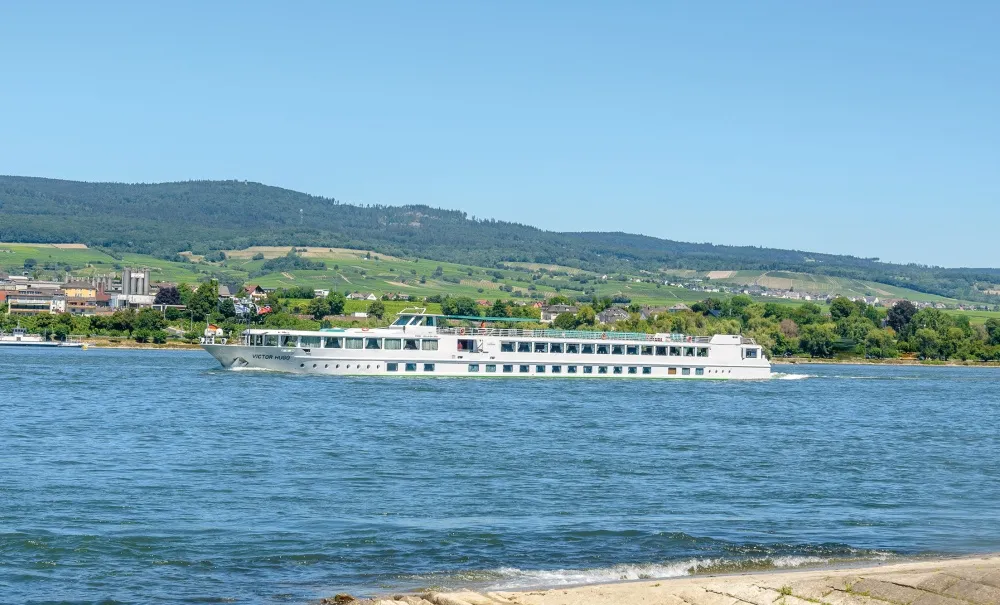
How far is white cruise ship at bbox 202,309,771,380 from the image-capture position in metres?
77.6

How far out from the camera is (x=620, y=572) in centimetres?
2309

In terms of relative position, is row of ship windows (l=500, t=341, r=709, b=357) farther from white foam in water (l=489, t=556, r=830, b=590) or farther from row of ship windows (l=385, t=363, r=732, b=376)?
white foam in water (l=489, t=556, r=830, b=590)

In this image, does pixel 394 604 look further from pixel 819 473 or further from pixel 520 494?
pixel 819 473

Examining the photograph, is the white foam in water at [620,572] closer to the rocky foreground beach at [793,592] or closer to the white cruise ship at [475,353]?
the rocky foreground beach at [793,592]

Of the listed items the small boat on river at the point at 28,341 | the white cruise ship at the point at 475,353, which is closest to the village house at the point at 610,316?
the small boat on river at the point at 28,341

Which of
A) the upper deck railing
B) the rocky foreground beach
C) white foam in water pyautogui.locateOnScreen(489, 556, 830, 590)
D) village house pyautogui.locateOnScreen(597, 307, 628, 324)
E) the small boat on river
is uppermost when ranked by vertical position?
village house pyautogui.locateOnScreen(597, 307, 628, 324)

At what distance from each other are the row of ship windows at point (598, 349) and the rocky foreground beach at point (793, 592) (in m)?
61.0

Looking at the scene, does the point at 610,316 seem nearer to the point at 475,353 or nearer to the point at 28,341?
the point at 28,341

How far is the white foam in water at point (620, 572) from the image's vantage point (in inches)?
877

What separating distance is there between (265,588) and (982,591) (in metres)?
11.5

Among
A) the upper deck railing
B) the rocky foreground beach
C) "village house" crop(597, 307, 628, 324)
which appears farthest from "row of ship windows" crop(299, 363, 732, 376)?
"village house" crop(597, 307, 628, 324)

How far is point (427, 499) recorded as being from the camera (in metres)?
30.9

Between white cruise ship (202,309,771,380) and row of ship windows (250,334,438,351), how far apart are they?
0.20 feet

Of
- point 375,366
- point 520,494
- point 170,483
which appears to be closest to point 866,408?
point 375,366
